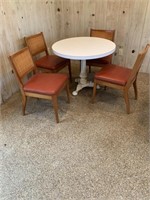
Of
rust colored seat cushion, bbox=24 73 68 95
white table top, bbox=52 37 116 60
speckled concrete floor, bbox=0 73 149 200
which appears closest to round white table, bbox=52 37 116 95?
white table top, bbox=52 37 116 60

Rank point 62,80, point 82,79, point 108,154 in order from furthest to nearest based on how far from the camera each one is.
Result: point 82,79 → point 62,80 → point 108,154

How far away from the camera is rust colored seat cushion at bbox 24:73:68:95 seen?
6.44 feet

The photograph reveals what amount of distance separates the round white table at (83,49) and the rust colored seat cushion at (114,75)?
0.23 metres

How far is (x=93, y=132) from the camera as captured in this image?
1.98m

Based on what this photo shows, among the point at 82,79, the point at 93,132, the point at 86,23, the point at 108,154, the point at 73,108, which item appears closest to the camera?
the point at 108,154

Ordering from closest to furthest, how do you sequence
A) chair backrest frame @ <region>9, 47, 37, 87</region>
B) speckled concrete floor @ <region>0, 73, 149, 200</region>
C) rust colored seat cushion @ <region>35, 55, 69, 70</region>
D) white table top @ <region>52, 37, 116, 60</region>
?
speckled concrete floor @ <region>0, 73, 149, 200</region>, chair backrest frame @ <region>9, 47, 37, 87</region>, white table top @ <region>52, 37, 116, 60</region>, rust colored seat cushion @ <region>35, 55, 69, 70</region>

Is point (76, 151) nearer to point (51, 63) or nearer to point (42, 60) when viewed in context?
point (51, 63)

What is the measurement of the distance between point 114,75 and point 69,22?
1.73 metres

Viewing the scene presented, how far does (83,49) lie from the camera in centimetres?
217

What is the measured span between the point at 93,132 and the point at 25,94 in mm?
900

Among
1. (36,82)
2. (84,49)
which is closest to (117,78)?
(84,49)

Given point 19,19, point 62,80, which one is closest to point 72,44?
point 62,80

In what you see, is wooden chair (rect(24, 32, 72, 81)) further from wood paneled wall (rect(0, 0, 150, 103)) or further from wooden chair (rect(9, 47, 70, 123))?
wooden chair (rect(9, 47, 70, 123))

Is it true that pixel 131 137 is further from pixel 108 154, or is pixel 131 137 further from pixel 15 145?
pixel 15 145
